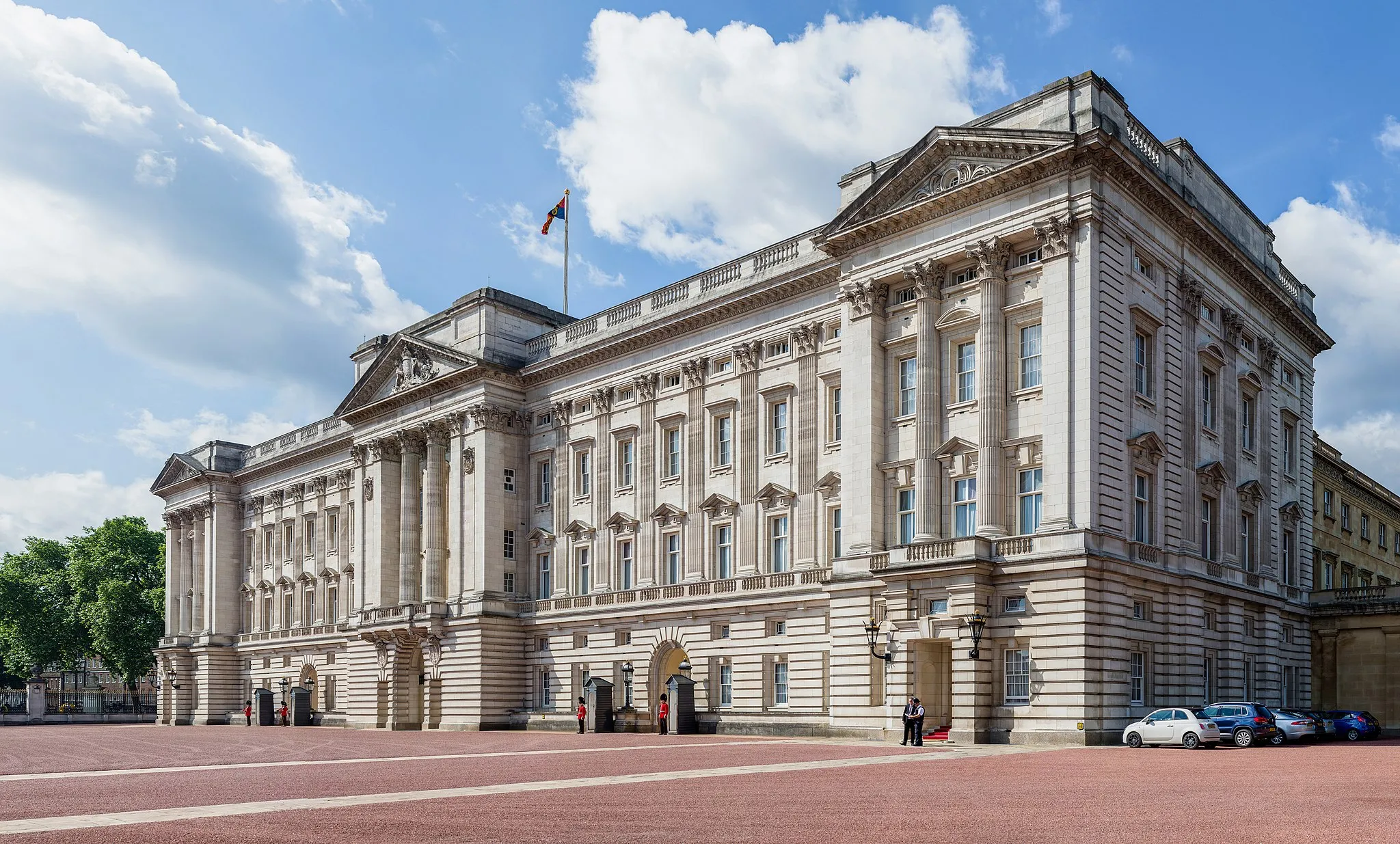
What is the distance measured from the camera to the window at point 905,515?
155 feet

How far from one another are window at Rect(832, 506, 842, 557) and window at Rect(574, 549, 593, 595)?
1656 cm

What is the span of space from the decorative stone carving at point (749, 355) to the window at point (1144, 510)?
18.4 m

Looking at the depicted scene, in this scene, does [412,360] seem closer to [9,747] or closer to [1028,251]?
[9,747]

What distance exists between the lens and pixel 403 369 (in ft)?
242

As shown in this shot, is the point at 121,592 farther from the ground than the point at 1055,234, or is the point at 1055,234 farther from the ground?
the point at 1055,234

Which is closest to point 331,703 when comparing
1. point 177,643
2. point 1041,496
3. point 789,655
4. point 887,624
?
point 177,643

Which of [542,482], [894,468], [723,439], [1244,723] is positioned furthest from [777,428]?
[1244,723]

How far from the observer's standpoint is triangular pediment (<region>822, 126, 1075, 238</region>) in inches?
1721

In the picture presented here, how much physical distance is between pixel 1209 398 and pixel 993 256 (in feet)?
42.5

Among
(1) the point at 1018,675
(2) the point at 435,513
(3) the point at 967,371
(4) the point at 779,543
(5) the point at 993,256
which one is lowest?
(1) the point at 1018,675

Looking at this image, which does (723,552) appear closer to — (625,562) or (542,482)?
(625,562)

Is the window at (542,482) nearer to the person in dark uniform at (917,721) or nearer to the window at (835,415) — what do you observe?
the window at (835,415)

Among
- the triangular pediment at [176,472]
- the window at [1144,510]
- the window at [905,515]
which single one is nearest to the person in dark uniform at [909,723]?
the window at [905,515]

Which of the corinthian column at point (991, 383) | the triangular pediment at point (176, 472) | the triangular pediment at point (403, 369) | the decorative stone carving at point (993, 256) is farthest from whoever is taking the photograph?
the triangular pediment at point (176, 472)
